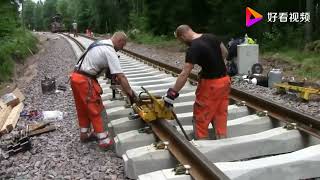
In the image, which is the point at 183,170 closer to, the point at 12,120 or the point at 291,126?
the point at 291,126

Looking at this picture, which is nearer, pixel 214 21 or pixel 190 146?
pixel 190 146

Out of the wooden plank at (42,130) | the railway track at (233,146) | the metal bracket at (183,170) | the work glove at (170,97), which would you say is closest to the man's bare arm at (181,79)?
the work glove at (170,97)

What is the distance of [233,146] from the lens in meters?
5.13

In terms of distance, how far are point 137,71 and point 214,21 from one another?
991cm

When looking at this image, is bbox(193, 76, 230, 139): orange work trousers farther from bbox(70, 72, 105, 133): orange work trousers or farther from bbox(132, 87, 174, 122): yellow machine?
bbox(70, 72, 105, 133): orange work trousers

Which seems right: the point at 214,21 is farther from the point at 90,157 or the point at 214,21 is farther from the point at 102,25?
the point at 102,25

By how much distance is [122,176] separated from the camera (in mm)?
5051

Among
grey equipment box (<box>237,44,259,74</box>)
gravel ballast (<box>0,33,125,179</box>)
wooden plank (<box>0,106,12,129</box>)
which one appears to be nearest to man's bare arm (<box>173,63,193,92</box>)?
gravel ballast (<box>0,33,125,179</box>)

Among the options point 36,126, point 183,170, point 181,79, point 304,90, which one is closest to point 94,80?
point 181,79

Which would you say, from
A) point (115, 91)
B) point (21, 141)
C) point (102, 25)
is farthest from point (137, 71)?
point (102, 25)

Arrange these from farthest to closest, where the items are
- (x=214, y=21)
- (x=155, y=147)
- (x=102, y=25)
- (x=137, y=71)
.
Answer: (x=102, y=25)
(x=214, y=21)
(x=137, y=71)
(x=155, y=147)

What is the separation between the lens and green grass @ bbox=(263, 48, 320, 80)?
1212 centimetres

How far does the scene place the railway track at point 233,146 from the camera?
4395mm

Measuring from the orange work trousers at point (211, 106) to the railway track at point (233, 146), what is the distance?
26cm
